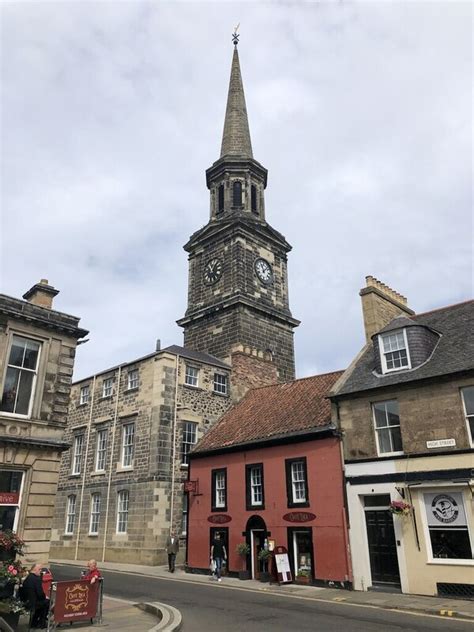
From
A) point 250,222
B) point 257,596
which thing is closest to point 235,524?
point 257,596

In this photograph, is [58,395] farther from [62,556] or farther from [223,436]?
[62,556]

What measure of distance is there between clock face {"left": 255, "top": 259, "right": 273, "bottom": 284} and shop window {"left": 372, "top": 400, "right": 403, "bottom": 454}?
2238cm

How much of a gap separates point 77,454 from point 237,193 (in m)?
24.5

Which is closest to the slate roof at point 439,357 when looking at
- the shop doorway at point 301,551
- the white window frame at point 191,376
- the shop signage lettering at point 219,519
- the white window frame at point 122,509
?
the shop doorway at point 301,551

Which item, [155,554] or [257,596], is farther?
[155,554]

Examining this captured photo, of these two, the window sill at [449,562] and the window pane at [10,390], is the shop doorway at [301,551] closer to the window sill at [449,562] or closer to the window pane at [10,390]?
the window sill at [449,562]

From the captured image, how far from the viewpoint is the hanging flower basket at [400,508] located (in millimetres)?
15984

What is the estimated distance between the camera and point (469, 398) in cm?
1612

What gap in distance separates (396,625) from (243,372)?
2320 centimetres

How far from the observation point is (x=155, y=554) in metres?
24.7

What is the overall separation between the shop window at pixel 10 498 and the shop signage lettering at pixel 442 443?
13.0 meters

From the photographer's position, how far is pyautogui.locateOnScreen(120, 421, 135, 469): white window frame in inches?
1109

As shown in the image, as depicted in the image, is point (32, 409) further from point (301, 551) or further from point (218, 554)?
point (301, 551)

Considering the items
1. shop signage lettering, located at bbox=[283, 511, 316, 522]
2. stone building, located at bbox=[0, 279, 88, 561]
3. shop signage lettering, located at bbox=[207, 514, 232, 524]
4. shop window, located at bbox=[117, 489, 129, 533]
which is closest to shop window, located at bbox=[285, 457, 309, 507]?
shop signage lettering, located at bbox=[283, 511, 316, 522]
